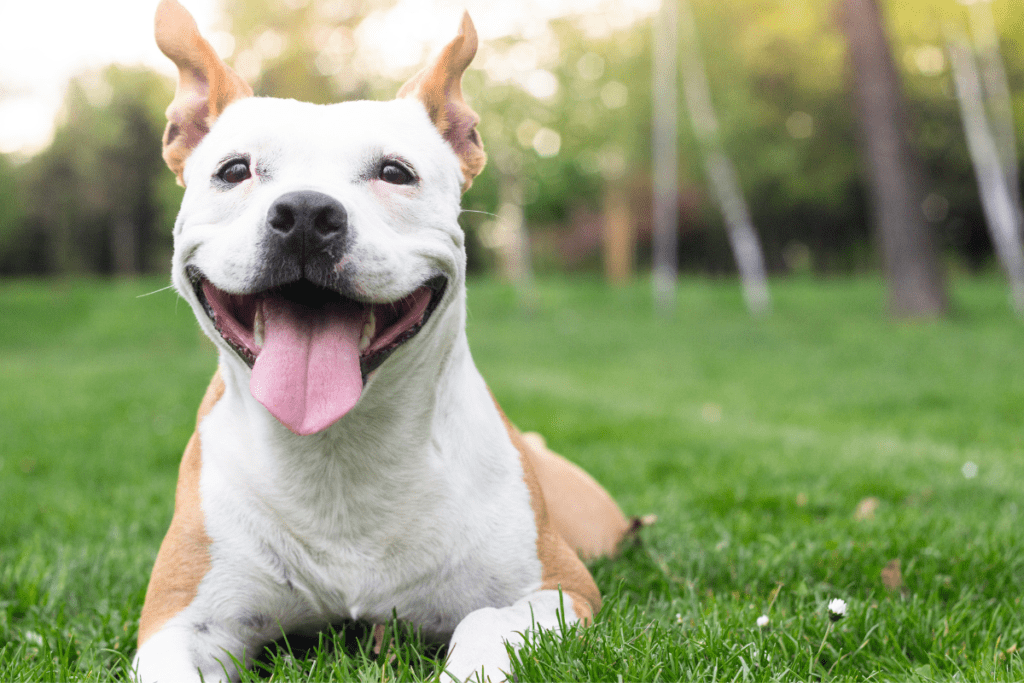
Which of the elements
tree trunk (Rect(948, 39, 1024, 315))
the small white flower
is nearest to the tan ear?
the small white flower

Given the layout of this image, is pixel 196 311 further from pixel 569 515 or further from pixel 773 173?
pixel 773 173

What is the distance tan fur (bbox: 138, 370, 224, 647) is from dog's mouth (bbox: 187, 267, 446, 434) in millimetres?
509

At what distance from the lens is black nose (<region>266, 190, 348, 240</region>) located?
6.00 ft

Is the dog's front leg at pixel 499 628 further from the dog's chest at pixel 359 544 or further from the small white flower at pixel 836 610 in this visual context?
the small white flower at pixel 836 610

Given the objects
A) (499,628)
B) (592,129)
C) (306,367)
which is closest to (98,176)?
(592,129)

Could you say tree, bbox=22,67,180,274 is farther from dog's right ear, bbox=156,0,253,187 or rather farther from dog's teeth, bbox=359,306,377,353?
dog's teeth, bbox=359,306,377,353

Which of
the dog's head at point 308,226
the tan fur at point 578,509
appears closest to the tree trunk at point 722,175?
the tan fur at point 578,509

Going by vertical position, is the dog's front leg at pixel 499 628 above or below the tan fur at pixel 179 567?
below

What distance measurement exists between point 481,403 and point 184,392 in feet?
19.7

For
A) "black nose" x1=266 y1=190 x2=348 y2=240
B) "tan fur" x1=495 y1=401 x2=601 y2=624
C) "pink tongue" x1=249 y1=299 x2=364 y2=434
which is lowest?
"tan fur" x1=495 y1=401 x2=601 y2=624

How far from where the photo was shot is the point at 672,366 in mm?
10016

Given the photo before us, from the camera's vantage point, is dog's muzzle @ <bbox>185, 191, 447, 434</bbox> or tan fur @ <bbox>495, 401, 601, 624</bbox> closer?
dog's muzzle @ <bbox>185, 191, 447, 434</bbox>

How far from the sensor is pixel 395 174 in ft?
7.12

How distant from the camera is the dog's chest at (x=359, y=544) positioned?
2129mm
